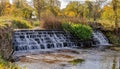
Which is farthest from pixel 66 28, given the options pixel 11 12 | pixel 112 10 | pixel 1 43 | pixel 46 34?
pixel 11 12

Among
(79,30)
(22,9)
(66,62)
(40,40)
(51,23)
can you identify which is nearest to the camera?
(66,62)

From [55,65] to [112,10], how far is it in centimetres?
1658

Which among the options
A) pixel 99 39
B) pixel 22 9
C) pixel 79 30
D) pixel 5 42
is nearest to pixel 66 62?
pixel 5 42

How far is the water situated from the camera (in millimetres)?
17641

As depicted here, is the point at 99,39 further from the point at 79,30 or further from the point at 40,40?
the point at 40,40

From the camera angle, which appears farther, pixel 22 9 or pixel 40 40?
pixel 22 9

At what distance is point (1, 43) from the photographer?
1353cm

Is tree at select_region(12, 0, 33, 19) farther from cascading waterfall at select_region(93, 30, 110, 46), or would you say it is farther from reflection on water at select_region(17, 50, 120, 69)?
reflection on water at select_region(17, 50, 120, 69)

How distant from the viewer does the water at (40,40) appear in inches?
695

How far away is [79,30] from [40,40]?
154 inches

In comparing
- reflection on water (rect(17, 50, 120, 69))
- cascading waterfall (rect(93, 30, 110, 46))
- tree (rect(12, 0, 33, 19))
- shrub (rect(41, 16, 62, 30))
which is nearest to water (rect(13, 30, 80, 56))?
shrub (rect(41, 16, 62, 30))

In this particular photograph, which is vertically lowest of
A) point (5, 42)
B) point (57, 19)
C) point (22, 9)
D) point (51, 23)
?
point (5, 42)

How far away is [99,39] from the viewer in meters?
23.7

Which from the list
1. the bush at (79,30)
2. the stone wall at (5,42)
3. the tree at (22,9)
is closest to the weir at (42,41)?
the bush at (79,30)
